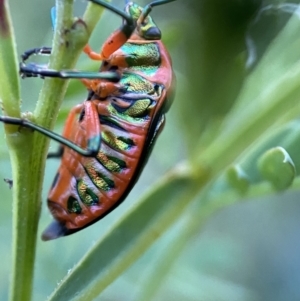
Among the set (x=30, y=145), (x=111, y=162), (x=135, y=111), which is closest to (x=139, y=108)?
(x=135, y=111)

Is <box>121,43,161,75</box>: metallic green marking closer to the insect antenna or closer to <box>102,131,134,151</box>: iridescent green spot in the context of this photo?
the insect antenna

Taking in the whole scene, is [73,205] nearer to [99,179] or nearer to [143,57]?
[99,179]

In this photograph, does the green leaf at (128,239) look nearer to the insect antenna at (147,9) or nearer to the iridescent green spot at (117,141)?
the iridescent green spot at (117,141)

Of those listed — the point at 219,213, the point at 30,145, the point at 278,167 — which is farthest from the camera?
the point at 219,213

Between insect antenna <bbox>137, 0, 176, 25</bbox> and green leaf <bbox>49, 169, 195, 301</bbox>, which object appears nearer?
green leaf <bbox>49, 169, 195, 301</bbox>

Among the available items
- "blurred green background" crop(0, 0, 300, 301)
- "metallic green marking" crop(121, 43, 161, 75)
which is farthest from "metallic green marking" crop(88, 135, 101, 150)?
"metallic green marking" crop(121, 43, 161, 75)

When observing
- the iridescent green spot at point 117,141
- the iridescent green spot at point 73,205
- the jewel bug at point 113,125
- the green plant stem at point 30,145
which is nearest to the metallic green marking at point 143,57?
the jewel bug at point 113,125
